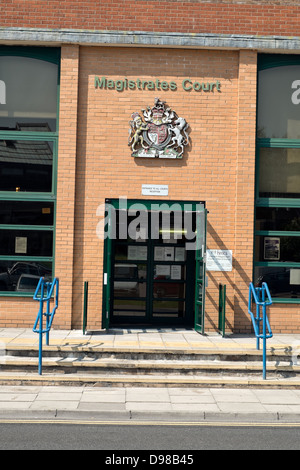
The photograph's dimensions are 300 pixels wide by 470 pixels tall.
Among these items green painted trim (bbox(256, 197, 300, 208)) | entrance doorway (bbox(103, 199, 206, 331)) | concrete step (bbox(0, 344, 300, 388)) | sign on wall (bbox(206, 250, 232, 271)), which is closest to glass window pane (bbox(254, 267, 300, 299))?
sign on wall (bbox(206, 250, 232, 271))

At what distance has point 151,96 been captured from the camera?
11.7 m

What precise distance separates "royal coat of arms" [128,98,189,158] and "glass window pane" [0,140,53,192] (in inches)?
72.0

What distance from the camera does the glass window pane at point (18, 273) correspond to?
11.7 metres

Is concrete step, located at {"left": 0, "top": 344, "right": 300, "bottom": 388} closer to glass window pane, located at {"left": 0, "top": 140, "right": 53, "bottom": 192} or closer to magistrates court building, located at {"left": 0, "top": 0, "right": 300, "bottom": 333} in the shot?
Answer: magistrates court building, located at {"left": 0, "top": 0, "right": 300, "bottom": 333}

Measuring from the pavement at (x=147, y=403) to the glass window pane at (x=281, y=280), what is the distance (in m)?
2.02

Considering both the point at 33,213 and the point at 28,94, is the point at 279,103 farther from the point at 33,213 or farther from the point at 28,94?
the point at 33,213

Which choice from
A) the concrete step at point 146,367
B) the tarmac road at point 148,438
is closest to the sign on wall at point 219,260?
the concrete step at point 146,367

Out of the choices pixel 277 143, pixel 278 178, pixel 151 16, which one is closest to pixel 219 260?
pixel 278 178

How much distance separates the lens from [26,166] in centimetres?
1173

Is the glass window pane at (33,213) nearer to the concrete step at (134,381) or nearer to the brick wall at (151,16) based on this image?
the brick wall at (151,16)

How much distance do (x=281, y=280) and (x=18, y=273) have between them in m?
5.53
